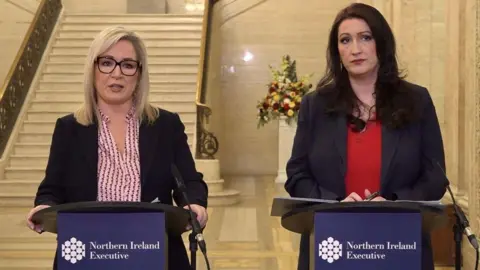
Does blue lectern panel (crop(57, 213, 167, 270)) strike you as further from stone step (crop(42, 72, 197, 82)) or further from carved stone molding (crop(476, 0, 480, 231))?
stone step (crop(42, 72, 197, 82))

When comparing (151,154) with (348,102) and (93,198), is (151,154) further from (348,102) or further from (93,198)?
(348,102)

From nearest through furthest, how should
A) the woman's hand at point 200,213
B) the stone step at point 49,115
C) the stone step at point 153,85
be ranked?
the woman's hand at point 200,213 < the stone step at point 49,115 < the stone step at point 153,85

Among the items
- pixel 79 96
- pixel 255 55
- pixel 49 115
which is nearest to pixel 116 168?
pixel 49 115

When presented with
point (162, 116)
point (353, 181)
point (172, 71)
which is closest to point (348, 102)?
point (353, 181)

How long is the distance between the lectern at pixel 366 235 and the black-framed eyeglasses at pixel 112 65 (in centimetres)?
88

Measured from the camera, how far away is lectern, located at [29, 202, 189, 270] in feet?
6.65

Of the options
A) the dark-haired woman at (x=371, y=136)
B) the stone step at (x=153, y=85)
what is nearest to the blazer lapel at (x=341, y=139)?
the dark-haired woman at (x=371, y=136)

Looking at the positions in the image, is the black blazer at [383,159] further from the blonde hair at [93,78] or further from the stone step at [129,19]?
the stone step at [129,19]

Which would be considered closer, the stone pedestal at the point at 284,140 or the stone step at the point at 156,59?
the stone pedestal at the point at 284,140

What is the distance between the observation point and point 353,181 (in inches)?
102

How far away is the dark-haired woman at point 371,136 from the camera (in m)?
2.56

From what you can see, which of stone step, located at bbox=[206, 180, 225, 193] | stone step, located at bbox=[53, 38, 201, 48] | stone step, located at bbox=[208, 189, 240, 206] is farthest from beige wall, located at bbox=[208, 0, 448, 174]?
stone step, located at bbox=[208, 189, 240, 206]

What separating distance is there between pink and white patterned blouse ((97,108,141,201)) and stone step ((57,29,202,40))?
12059 millimetres

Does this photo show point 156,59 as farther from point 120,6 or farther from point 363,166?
point 363,166
